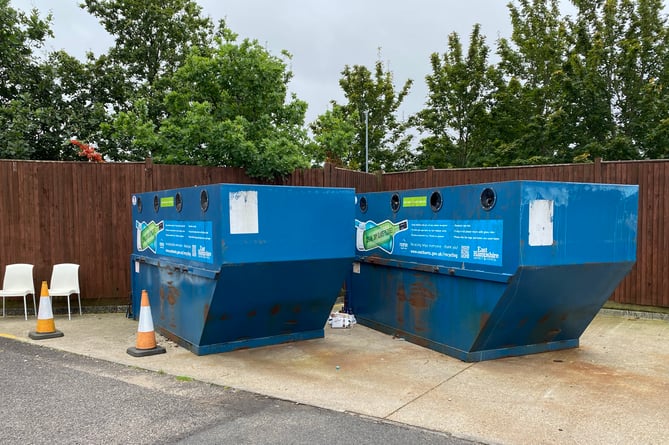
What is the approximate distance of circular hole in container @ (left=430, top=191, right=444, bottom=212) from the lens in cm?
593

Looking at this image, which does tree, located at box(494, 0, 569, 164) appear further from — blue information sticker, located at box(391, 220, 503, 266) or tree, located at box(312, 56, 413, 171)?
blue information sticker, located at box(391, 220, 503, 266)

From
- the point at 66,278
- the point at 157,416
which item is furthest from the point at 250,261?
the point at 66,278

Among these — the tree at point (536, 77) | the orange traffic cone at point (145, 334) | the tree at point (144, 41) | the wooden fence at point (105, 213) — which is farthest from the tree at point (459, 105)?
the orange traffic cone at point (145, 334)

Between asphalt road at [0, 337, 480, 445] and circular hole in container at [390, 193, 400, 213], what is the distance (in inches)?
123

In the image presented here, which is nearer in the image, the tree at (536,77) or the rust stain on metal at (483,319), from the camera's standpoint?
the rust stain on metal at (483,319)

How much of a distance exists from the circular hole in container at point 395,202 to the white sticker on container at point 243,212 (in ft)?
6.57

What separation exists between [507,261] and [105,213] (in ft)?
22.5

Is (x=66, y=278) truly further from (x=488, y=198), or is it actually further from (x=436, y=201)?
(x=488, y=198)

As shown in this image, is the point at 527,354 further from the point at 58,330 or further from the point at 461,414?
the point at 58,330

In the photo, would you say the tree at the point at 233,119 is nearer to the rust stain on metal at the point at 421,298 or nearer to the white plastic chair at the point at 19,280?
the white plastic chair at the point at 19,280

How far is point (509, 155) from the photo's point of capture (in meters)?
20.9

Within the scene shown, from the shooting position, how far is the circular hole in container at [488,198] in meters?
5.23

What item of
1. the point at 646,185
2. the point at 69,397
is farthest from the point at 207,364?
the point at 646,185

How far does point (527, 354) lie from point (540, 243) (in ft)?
5.38
